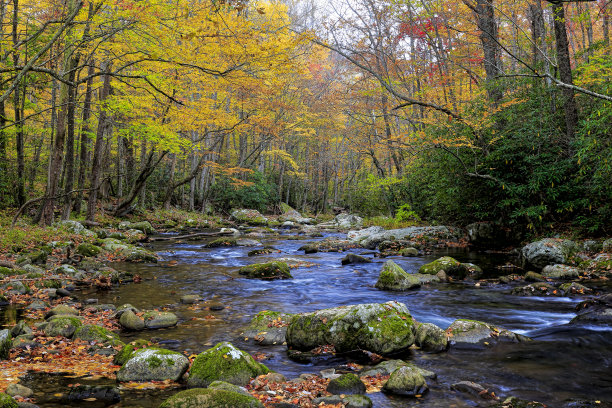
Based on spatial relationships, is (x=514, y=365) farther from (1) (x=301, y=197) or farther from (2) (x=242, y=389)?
(1) (x=301, y=197)

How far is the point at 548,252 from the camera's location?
9359 mm

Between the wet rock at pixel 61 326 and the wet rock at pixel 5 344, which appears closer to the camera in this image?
the wet rock at pixel 5 344

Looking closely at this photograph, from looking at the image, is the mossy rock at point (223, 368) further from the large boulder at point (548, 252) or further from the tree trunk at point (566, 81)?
the tree trunk at point (566, 81)

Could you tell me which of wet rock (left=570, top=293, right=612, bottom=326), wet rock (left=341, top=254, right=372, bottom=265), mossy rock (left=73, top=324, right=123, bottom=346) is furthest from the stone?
wet rock (left=341, top=254, right=372, bottom=265)

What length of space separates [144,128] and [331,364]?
35.9ft

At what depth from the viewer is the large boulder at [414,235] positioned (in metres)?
14.2

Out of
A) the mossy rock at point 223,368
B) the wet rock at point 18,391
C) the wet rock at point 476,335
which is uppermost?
the wet rock at point 18,391

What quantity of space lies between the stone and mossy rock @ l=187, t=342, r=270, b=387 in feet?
6.10

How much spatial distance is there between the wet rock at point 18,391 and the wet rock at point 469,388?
150 inches

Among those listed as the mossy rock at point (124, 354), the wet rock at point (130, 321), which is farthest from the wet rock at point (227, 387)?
the wet rock at point (130, 321)

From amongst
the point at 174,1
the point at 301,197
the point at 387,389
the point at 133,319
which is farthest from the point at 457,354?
the point at 301,197

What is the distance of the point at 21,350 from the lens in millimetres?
4125

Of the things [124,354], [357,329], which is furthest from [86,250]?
[357,329]

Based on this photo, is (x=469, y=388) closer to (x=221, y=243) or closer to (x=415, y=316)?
(x=415, y=316)
